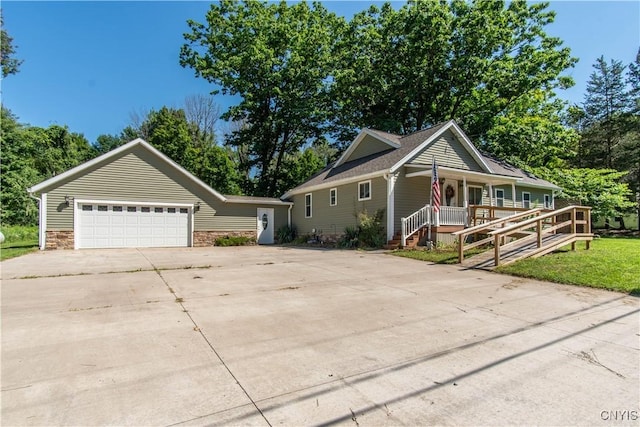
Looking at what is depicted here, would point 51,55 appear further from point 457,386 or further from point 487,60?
point 487,60

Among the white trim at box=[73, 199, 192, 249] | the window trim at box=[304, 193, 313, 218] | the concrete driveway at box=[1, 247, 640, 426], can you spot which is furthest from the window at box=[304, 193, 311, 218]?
the concrete driveway at box=[1, 247, 640, 426]

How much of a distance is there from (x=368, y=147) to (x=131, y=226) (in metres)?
12.8

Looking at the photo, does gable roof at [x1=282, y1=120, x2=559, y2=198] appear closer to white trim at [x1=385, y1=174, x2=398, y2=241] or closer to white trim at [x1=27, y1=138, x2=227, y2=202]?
white trim at [x1=385, y1=174, x2=398, y2=241]

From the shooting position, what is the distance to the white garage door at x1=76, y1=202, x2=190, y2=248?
51.8ft

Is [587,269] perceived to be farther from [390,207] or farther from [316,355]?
[316,355]

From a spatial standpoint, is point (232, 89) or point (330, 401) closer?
point (330, 401)

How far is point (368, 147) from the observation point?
64.1ft

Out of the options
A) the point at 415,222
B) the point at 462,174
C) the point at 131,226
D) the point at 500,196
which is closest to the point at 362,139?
the point at 462,174

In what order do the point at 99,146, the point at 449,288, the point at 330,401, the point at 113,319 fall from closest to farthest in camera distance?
the point at 330,401 → the point at 113,319 → the point at 449,288 → the point at 99,146

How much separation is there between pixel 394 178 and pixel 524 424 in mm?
12749

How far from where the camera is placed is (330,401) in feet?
8.65

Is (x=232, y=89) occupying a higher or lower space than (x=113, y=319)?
higher

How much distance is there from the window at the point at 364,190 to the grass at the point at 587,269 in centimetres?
752

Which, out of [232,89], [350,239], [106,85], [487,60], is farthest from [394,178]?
[106,85]
